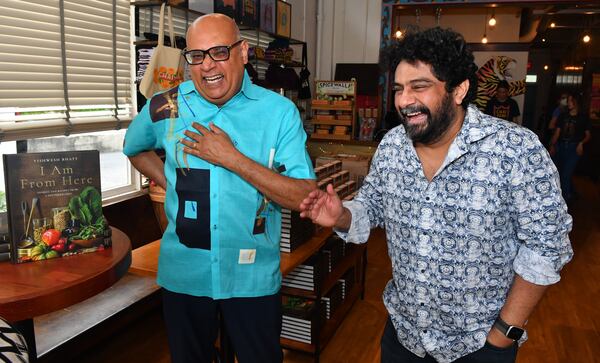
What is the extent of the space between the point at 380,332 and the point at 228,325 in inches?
79.6

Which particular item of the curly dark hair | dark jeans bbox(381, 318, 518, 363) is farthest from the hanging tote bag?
dark jeans bbox(381, 318, 518, 363)

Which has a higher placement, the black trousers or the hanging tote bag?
the hanging tote bag

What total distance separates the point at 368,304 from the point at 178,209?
Answer: 2.60 metres

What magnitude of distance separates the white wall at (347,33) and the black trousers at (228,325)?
6054 millimetres

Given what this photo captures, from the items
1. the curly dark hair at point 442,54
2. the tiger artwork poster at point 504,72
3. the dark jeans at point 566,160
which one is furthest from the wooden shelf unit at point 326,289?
the tiger artwork poster at point 504,72

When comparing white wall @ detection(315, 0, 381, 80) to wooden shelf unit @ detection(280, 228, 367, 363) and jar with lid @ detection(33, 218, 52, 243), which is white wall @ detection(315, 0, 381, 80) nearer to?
wooden shelf unit @ detection(280, 228, 367, 363)

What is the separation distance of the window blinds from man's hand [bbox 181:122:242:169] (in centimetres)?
156

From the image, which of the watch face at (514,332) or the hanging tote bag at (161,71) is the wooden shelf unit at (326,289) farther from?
the hanging tote bag at (161,71)

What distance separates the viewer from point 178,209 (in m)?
1.62

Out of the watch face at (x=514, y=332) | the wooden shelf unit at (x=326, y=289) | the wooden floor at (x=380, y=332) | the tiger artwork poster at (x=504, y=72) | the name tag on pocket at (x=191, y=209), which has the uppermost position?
the tiger artwork poster at (x=504, y=72)

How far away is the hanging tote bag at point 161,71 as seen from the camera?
9.66 ft

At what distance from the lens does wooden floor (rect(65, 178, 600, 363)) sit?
121 inches

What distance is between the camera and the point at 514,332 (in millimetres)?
1371

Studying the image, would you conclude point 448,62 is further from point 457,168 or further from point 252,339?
point 252,339
